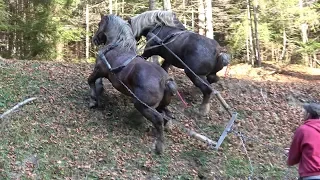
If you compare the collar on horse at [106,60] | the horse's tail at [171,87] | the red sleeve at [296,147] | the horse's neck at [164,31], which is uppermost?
the horse's neck at [164,31]

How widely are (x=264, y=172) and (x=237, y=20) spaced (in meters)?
18.8

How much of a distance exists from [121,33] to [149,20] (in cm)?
118

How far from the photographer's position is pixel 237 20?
25.1 meters

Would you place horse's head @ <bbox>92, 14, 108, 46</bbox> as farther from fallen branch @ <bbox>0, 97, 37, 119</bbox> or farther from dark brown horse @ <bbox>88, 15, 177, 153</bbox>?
fallen branch @ <bbox>0, 97, 37, 119</bbox>

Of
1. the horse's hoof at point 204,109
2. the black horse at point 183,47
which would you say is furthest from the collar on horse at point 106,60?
the horse's hoof at point 204,109

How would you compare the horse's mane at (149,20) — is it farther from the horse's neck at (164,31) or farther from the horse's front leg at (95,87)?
the horse's front leg at (95,87)

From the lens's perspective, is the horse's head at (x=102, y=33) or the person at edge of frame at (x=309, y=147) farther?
the horse's head at (x=102, y=33)

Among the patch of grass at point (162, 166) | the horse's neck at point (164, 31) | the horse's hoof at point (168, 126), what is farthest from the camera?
Result: the horse's neck at point (164, 31)

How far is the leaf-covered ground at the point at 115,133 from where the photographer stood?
6.55 meters

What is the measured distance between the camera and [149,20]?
30.5ft

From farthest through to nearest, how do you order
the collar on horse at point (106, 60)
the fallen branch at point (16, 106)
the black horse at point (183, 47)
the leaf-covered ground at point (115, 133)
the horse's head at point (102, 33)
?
the horse's head at point (102, 33), the black horse at point (183, 47), the collar on horse at point (106, 60), the fallen branch at point (16, 106), the leaf-covered ground at point (115, 133)

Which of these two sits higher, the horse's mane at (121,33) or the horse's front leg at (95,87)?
the horse's mane at (121,33)

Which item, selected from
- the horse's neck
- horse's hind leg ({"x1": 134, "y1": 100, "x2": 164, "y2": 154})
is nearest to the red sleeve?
horse's hind leg ({"x1": 134, "y1": 100, "x2": 164, "y2": 154})

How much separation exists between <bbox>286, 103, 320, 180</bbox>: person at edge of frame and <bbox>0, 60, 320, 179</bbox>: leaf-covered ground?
94.4 inches
